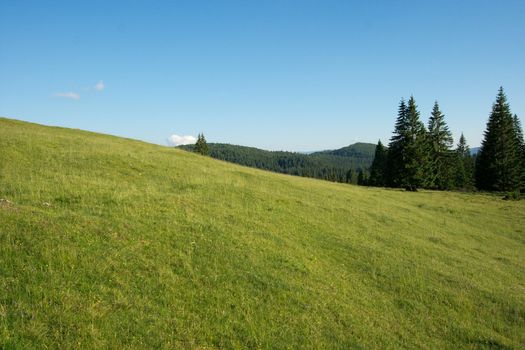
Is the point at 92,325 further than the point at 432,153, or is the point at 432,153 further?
the point at 432,153

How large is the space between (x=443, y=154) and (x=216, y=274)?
70.9 m

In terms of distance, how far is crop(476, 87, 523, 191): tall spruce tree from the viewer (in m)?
60.4

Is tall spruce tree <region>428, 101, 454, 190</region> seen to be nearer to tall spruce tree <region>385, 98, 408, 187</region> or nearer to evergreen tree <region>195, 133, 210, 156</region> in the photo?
tall spruce tree <region>385, 98, 408, 187</region>

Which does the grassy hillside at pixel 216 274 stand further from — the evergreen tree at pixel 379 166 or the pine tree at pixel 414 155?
the evergreen tree at pixel 379 166

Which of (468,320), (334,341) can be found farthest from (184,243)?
(468,320)

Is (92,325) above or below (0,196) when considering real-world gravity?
below

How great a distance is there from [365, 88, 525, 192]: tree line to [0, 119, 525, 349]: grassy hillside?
37903mm

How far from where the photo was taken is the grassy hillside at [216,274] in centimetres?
804

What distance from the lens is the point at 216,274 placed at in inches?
420

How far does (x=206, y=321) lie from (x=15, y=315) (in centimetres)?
411

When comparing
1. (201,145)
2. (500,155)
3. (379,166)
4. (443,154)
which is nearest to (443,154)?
(443,154)

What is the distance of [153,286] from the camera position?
9.38 m

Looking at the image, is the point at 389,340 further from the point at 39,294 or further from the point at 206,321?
the point at 39,294

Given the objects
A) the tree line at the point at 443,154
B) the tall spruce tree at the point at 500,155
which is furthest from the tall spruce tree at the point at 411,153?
the tall spruce tree at the point at 500,155
